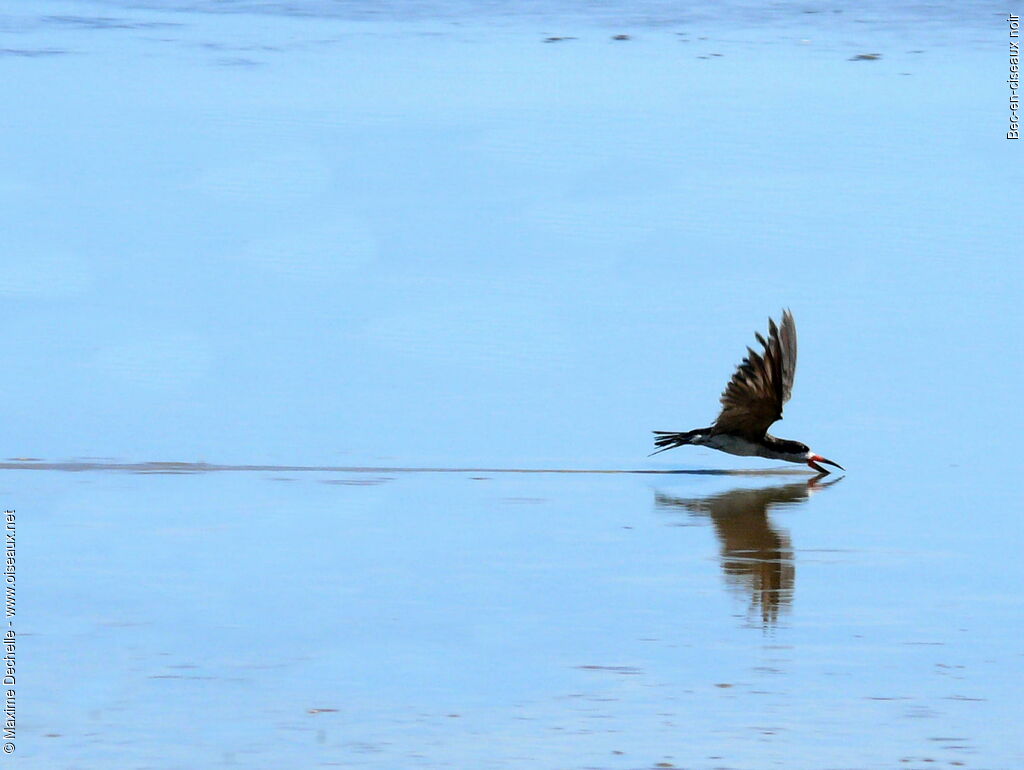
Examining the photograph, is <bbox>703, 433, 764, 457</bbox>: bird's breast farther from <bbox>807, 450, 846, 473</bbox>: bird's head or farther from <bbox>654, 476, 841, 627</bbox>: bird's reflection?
<bbox>654, 476, 841, 627</bbox>: bird's reflection

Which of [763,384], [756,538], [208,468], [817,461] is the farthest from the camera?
[817,461]

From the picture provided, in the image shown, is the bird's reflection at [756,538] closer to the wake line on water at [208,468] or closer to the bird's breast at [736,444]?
the bird's breast at [736,444]

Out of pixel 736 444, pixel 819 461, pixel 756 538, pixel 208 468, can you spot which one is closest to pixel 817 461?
pixel 819 461

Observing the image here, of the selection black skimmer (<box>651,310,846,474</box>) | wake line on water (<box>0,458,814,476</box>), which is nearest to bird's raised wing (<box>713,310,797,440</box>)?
black skimmer (<box>651,310,846,474</box>)

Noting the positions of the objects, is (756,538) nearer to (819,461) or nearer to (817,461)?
(819,461)

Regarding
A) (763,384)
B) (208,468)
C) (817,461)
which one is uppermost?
(763,384)

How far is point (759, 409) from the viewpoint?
10.7 metres

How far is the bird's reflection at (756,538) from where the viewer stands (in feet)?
24.7

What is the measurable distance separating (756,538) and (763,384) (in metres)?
2.05

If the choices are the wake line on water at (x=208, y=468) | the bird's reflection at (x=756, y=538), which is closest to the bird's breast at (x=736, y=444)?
the bird's reflection at (x=756, y=538)

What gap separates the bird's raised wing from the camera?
34.4 ft

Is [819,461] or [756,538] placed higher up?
[756,538]

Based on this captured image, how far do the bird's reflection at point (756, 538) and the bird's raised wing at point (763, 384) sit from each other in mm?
495

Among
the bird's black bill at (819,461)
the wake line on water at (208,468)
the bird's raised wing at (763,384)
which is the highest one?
the bird's raised wing at (763,384)
